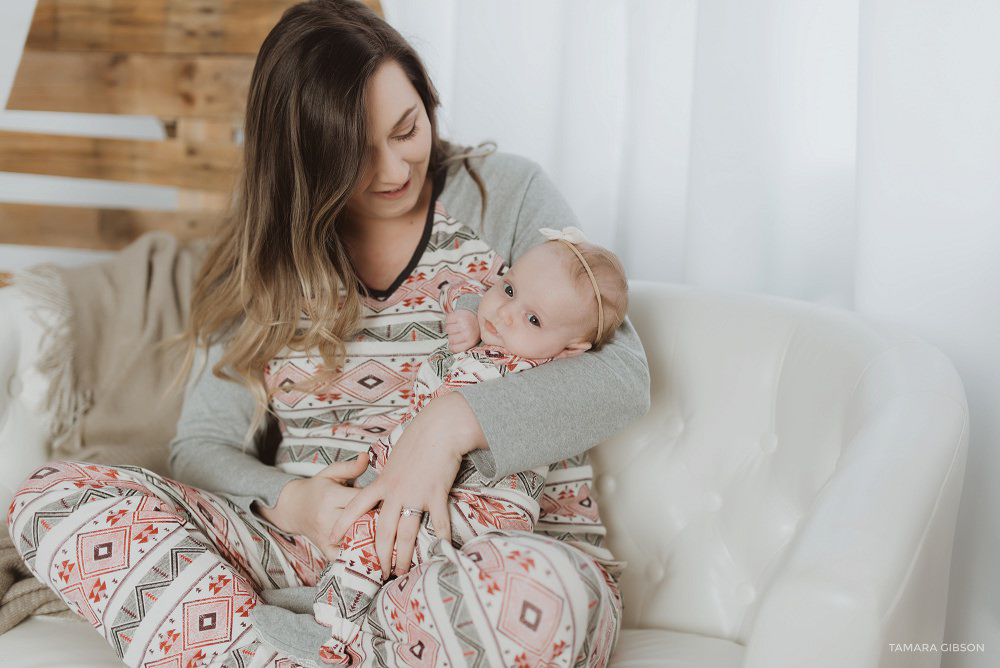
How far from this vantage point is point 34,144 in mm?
2141

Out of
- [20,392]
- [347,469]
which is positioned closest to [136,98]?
[20,392]

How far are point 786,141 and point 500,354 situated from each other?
2.24ft

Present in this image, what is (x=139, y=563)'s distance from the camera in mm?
1048

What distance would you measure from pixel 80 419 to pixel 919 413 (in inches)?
55.9

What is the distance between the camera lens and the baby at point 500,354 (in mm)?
1020

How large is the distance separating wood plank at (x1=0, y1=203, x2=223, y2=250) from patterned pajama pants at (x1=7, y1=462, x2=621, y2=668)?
1.09 meters

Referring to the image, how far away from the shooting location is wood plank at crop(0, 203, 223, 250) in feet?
7.00

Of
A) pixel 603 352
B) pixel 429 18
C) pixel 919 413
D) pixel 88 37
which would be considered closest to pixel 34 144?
pixel 88 37

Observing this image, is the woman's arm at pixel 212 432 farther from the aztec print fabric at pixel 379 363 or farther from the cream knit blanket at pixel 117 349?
the cream knit blanket at pixel 117 349

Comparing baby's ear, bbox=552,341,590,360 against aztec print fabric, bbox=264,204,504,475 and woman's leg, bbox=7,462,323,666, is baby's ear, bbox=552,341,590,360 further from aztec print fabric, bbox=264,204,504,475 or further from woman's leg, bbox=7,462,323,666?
woman's leg, bbox=7,462,323,666

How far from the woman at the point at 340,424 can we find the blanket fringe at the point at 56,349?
0.36 metres

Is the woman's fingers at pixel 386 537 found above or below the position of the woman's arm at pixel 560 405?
below

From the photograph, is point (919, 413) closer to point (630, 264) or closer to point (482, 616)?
point (482, 616)

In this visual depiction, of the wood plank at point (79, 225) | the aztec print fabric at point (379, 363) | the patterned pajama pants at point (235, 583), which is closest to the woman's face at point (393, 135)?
the aztec print fabric at point (379, 363)
